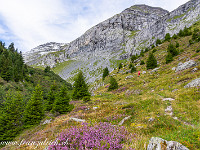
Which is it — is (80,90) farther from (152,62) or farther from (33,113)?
(152,62)

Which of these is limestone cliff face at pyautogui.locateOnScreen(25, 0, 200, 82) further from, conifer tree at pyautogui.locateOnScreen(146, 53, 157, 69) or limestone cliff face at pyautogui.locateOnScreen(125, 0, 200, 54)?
conifer tree at pyautogui.locateOnScreen(146, 53, 157, 69)

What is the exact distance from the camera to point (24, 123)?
1445 centimetres

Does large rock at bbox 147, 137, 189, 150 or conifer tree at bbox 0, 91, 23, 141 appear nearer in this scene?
large rock at bbox 147, 137, 189, 150

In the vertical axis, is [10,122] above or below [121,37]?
below

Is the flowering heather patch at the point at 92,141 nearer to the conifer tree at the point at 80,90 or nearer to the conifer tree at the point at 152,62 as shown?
the conifer tree at the point at 80,90

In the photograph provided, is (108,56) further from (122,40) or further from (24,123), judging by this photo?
(24,123)

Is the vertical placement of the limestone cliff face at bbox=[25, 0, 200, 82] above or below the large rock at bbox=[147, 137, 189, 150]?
above

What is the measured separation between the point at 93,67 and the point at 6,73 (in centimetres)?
9044

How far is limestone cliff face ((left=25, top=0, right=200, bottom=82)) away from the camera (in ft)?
314

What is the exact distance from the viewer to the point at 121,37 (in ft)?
471

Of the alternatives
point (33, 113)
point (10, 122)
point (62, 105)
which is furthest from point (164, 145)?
point (10, 122)

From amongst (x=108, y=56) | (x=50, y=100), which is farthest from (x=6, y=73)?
(x=108, y=56)

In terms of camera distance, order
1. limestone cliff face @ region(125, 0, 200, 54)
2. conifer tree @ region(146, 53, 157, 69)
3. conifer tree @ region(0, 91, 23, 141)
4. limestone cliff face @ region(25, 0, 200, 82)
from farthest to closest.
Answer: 1. limestone cliff face @ region(25, 0, 200, 82)
2. limestone cliff face @ region(125, 0, 200, 54)
3. conifer tree @ region(146, 53, 157, 69)
4. conifer tree @ region(0, 91, 23, 141)

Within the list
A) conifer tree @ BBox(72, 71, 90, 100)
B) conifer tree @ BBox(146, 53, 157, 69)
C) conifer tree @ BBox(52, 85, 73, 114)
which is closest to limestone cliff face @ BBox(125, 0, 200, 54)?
conifer tree @ BBox(146, 53, 157, 69)
